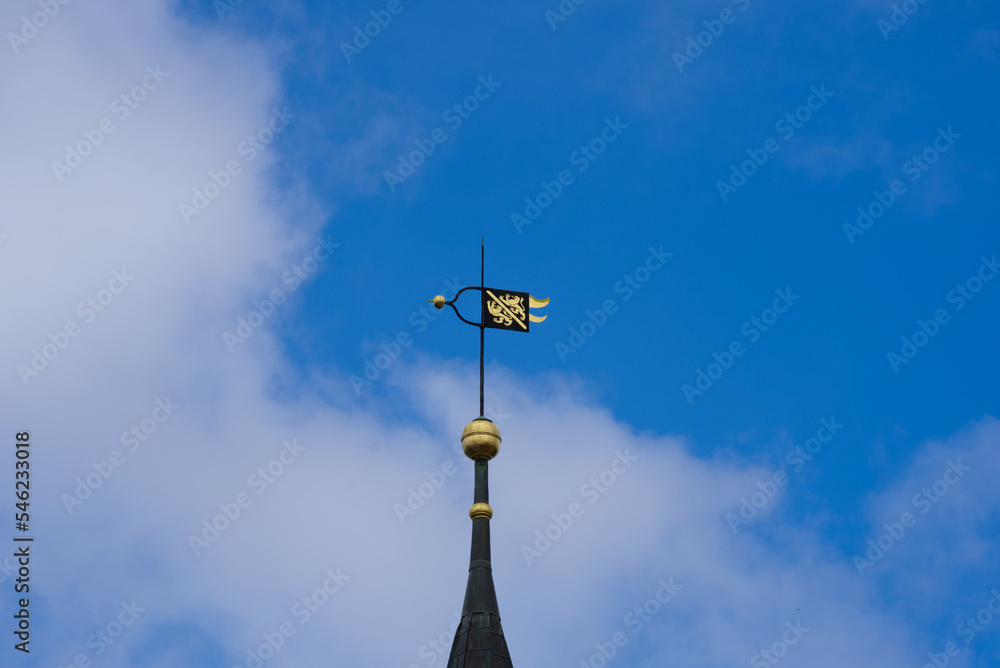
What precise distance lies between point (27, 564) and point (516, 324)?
13.6 meters

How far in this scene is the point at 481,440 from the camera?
3400cm

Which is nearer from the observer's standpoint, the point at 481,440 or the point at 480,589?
the point at 480,589

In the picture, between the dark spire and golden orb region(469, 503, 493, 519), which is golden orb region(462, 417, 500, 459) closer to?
the dark spire

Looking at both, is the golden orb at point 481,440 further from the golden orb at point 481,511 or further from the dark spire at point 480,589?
the golden orb at point 481,511

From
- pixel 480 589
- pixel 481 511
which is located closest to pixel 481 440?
pixel 481 511

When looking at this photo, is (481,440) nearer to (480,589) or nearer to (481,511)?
(481,511)

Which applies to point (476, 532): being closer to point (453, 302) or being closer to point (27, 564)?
point (453, 302)

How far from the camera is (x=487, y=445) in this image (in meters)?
34.0

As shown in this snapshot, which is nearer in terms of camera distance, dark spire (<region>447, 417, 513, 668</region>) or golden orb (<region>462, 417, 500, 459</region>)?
dark spire (<region>447, 417, 513, 668</region>)

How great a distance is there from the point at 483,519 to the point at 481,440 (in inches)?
60.5

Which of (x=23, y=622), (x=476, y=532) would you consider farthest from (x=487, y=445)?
(x=23, y=622)

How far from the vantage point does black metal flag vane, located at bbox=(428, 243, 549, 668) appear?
31656 millimetres

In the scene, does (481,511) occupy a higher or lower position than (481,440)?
lower

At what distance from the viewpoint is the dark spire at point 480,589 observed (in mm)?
31547
